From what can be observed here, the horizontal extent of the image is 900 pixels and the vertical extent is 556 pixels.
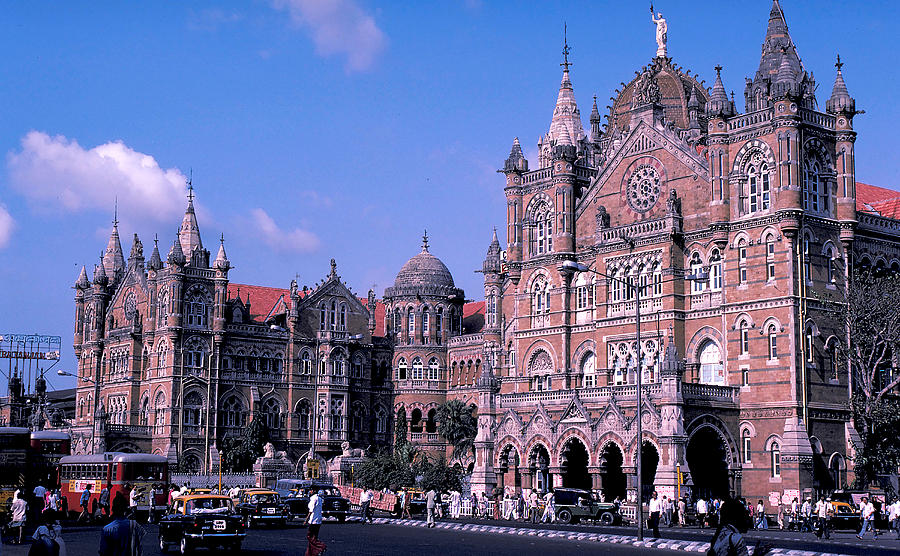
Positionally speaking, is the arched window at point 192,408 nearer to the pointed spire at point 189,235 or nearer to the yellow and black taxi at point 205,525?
the pointed spire at point 189,235

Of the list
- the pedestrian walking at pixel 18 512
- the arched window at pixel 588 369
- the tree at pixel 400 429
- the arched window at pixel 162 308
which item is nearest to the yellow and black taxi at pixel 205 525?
the pedestrian walking at pixel 18 512

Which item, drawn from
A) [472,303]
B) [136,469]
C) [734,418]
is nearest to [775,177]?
[734,418]

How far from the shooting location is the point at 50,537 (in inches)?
666

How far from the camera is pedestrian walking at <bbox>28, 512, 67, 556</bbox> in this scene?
16562 mm

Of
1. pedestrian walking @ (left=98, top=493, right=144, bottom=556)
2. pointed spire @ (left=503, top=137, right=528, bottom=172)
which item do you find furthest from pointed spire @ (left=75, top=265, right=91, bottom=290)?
pedestrian walking @ (left=98, top=493, right=144, bottom=556)

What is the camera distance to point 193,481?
7900 centimetres

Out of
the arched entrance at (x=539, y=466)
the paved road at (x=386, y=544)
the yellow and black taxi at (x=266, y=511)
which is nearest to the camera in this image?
the paved road at (x=386, y=544)

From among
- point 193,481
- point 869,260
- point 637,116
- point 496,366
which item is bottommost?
point 193,481

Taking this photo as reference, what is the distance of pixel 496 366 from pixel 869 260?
88.8 feet

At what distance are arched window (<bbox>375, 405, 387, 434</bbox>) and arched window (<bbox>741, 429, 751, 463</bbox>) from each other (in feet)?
138

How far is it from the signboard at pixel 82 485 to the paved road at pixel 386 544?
35.7 feet

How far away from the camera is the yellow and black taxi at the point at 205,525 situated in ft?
114

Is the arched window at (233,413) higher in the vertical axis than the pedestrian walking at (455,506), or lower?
higher

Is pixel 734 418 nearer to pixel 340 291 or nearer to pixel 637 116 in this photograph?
pixel 637 116
